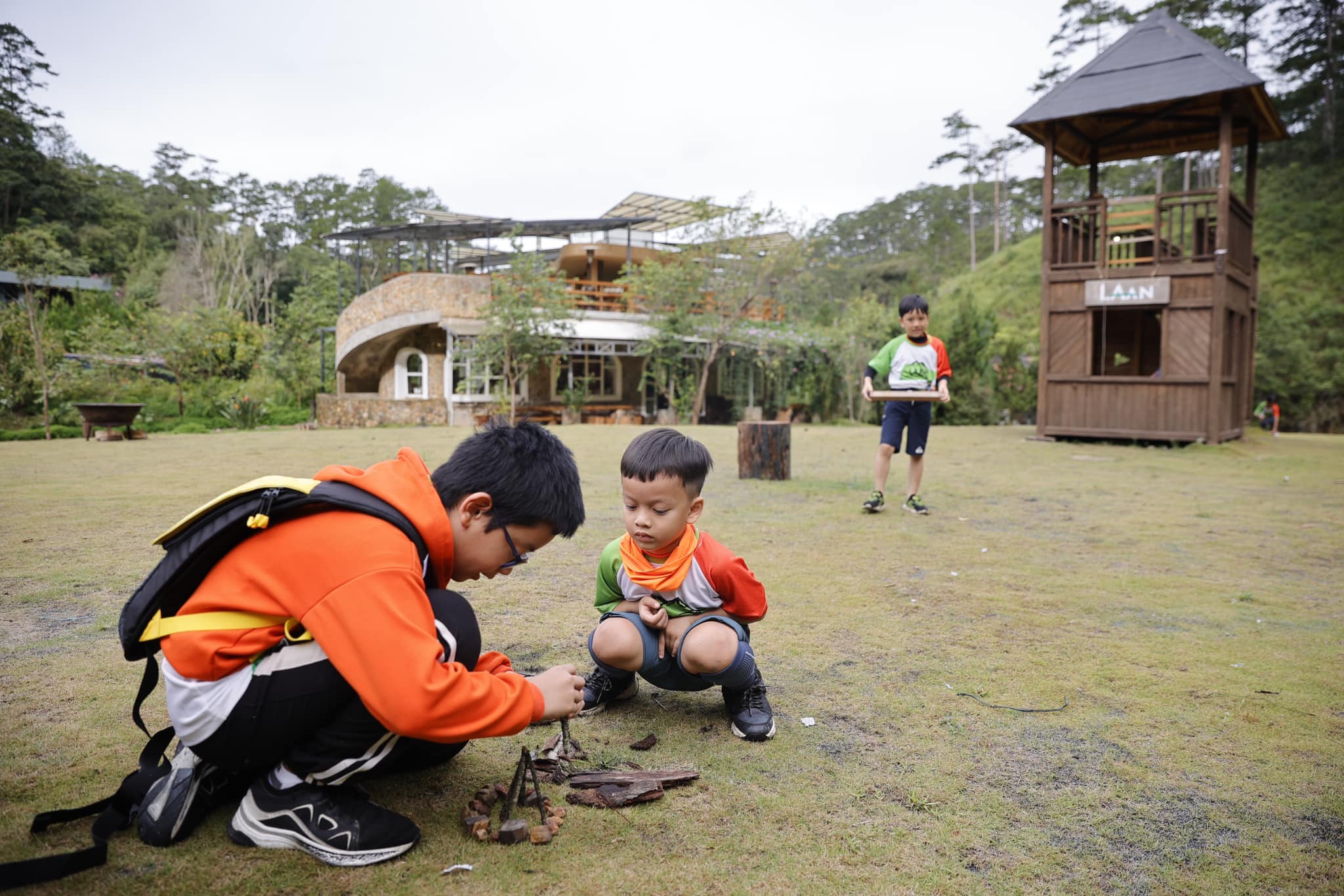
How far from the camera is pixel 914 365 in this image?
6.60m

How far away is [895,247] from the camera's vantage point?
58.7m

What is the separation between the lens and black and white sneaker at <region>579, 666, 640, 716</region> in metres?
2.68

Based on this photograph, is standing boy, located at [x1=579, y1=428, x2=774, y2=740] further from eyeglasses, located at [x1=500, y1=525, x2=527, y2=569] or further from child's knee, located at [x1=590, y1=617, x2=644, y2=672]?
eyeglasses, located at [x1=500, y1=525, x2=527, y2=569]

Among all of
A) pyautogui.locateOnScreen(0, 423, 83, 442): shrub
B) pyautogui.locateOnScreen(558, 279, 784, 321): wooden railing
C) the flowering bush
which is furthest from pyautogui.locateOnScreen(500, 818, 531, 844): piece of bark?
pyautogui.locateOnScreen(558, 279, 784, 321): wooden railing

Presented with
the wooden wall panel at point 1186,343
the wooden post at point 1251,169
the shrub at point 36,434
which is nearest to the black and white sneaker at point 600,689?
the wooden wall panel at point 1186,343

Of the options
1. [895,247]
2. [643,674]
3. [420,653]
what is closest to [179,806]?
[420,653]

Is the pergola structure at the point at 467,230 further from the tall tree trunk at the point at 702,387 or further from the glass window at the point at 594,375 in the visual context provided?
the tall tree trunk at the point at 702,387

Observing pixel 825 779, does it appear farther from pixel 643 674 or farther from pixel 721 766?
pixel 643 674

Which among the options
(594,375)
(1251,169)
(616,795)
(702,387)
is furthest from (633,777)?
(594,375)

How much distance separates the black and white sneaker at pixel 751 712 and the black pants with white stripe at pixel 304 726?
39.6 inches

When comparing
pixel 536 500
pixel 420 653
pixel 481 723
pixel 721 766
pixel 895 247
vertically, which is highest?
pixel 895 247

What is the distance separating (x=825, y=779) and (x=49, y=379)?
18.8m

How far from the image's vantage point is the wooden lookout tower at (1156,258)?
41.9 feet

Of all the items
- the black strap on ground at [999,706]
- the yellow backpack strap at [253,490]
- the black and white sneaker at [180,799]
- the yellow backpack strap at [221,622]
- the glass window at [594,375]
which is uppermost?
the glass window at [594,375]
